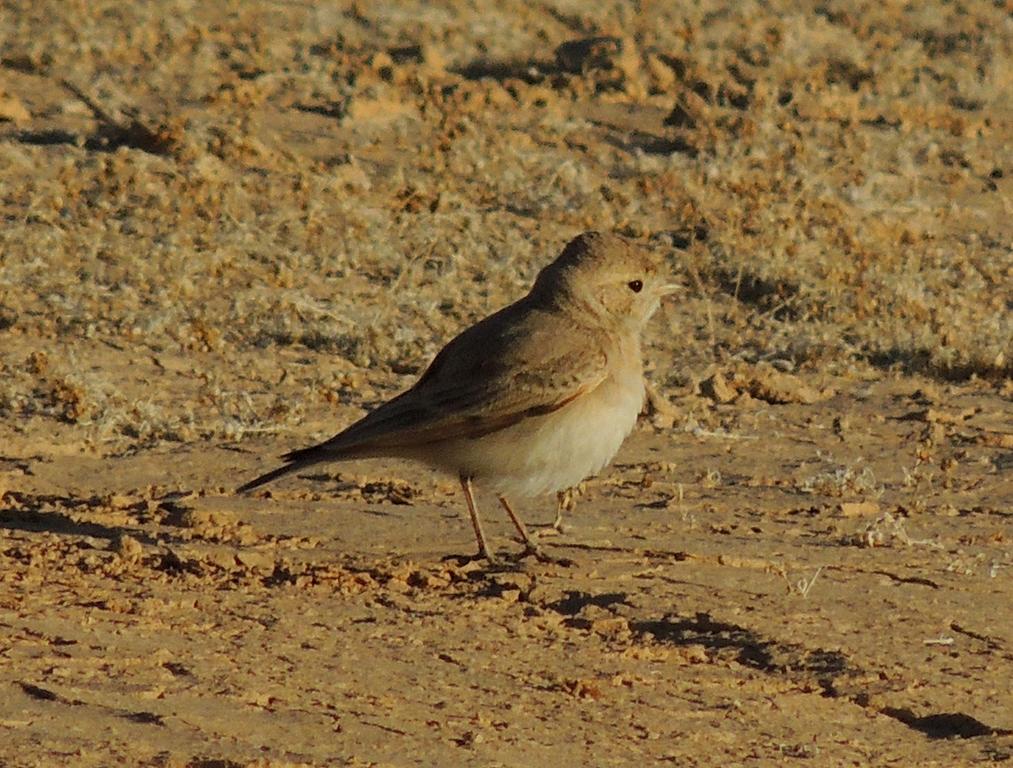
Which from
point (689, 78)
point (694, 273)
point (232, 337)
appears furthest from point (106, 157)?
point (689, 78)

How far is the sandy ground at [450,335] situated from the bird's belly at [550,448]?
1.17 feet

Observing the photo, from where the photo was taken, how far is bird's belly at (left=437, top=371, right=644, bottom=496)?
7.27 m

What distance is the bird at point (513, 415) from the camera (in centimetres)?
730

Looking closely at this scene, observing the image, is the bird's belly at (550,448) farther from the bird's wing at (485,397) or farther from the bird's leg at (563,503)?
the bird's leg at (563,503)

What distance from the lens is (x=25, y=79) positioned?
1441cm

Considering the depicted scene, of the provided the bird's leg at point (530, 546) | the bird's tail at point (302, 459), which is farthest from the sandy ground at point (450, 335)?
the bird's tail at point (302, 459)

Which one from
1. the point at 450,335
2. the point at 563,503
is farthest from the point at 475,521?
the point at 450,335

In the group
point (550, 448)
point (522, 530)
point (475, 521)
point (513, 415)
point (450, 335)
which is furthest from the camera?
point (450, 335)

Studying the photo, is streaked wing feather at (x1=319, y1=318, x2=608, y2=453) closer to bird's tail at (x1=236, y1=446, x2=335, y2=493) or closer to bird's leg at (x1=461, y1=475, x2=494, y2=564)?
bird's tail at (x1=236, y1=446, x2=335, y2=493)

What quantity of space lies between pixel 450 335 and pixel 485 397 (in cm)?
335

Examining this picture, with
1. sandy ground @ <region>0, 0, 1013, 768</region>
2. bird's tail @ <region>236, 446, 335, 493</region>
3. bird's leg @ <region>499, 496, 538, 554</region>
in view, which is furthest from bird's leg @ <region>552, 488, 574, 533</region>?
bird's tail @ <region>236, 446, 335, 493</region>

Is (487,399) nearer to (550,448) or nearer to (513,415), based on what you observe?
(513,415)

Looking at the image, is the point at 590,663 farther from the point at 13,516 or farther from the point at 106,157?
the point at 106,157

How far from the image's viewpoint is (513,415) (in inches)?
290
